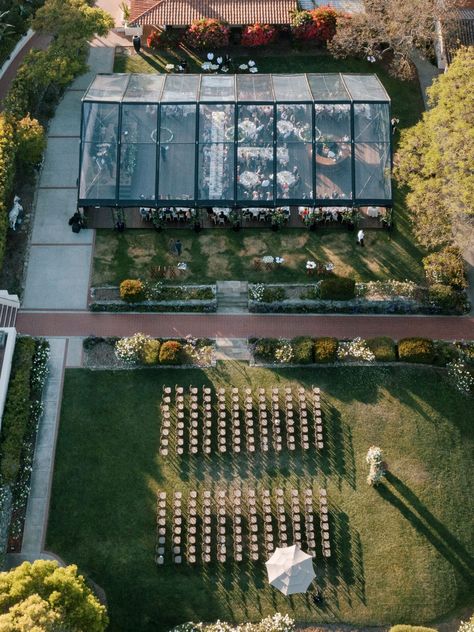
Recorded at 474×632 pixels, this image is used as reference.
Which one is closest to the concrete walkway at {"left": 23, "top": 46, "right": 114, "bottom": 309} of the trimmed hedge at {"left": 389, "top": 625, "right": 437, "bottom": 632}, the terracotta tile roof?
the terracotta tile roof

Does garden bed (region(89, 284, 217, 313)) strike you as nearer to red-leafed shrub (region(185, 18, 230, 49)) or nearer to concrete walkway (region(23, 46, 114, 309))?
concrete walkway (region(23, 46, 114, 309))

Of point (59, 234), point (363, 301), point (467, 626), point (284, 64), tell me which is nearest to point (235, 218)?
point (363, 301)

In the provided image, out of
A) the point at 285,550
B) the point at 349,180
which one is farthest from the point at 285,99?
the point at 285,550

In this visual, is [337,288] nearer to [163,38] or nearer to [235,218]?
[235,218]

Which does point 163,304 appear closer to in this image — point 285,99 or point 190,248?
point 190,248

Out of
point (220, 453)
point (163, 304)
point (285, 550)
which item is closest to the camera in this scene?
point (285, 550)

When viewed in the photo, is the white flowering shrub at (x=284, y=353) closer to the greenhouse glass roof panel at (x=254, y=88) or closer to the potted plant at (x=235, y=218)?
the potted plant at (x=235, y=218)
